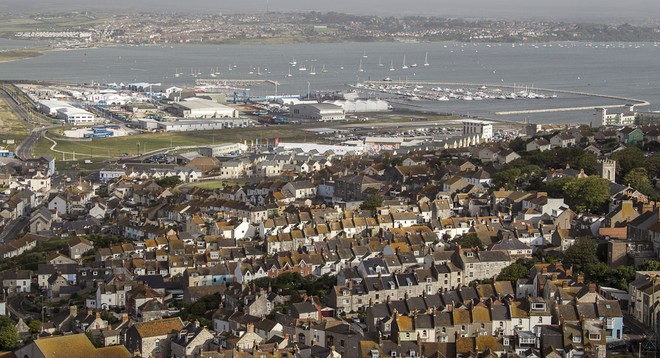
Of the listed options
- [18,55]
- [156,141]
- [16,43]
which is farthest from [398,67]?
[156,141]

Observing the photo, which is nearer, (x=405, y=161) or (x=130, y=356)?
(x=130, y=356)

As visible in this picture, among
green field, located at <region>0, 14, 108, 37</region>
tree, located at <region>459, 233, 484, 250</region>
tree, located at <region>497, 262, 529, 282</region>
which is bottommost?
green field, located at <region>0, 14, 108, 37</region>

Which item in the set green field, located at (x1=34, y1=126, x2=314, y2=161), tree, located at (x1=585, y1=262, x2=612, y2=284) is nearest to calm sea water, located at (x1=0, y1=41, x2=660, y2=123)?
green field, located at (x1=34, y1=126, x2=314, y2=161)

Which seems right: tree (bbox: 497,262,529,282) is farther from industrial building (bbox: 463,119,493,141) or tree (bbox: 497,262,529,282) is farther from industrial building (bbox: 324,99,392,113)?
industrial building (bbox: 324,99,392,113)

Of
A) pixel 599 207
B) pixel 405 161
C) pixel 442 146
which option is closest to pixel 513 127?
pixel 442 146

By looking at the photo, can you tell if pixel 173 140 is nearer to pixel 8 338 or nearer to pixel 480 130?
pixel 480 130

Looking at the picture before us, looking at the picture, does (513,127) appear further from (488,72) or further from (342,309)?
(488,72)
